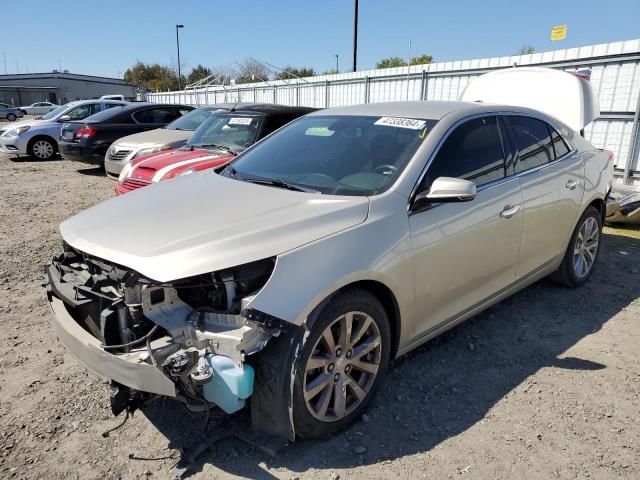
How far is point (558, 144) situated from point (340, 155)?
2.17 m

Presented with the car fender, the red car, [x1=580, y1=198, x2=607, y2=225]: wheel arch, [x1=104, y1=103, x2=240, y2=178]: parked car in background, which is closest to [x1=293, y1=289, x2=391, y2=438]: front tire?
the car fender

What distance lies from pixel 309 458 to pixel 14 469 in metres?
1.47

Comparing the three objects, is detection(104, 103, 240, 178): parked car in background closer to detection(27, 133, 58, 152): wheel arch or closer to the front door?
the front door

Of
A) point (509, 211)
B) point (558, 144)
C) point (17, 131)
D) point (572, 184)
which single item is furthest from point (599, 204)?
point (17, 131)

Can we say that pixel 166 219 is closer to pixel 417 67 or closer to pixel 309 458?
pixel 309 458

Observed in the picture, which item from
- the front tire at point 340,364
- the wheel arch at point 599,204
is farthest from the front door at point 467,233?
the wheel arch at point 599,204

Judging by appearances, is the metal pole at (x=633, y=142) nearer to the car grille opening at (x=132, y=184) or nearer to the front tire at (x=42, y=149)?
the car grille opening at (x=132, y=184)

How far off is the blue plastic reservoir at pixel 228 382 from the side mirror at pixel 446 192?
1360 millimetres

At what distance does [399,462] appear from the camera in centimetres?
256

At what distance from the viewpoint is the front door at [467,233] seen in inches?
117

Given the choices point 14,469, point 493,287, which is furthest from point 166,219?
point 493,287

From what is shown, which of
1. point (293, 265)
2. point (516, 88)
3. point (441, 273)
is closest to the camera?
point (293, 265)

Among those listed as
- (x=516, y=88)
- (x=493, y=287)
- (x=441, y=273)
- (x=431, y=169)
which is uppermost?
(x=516, y=88)

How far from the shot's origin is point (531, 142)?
4.03 meters
